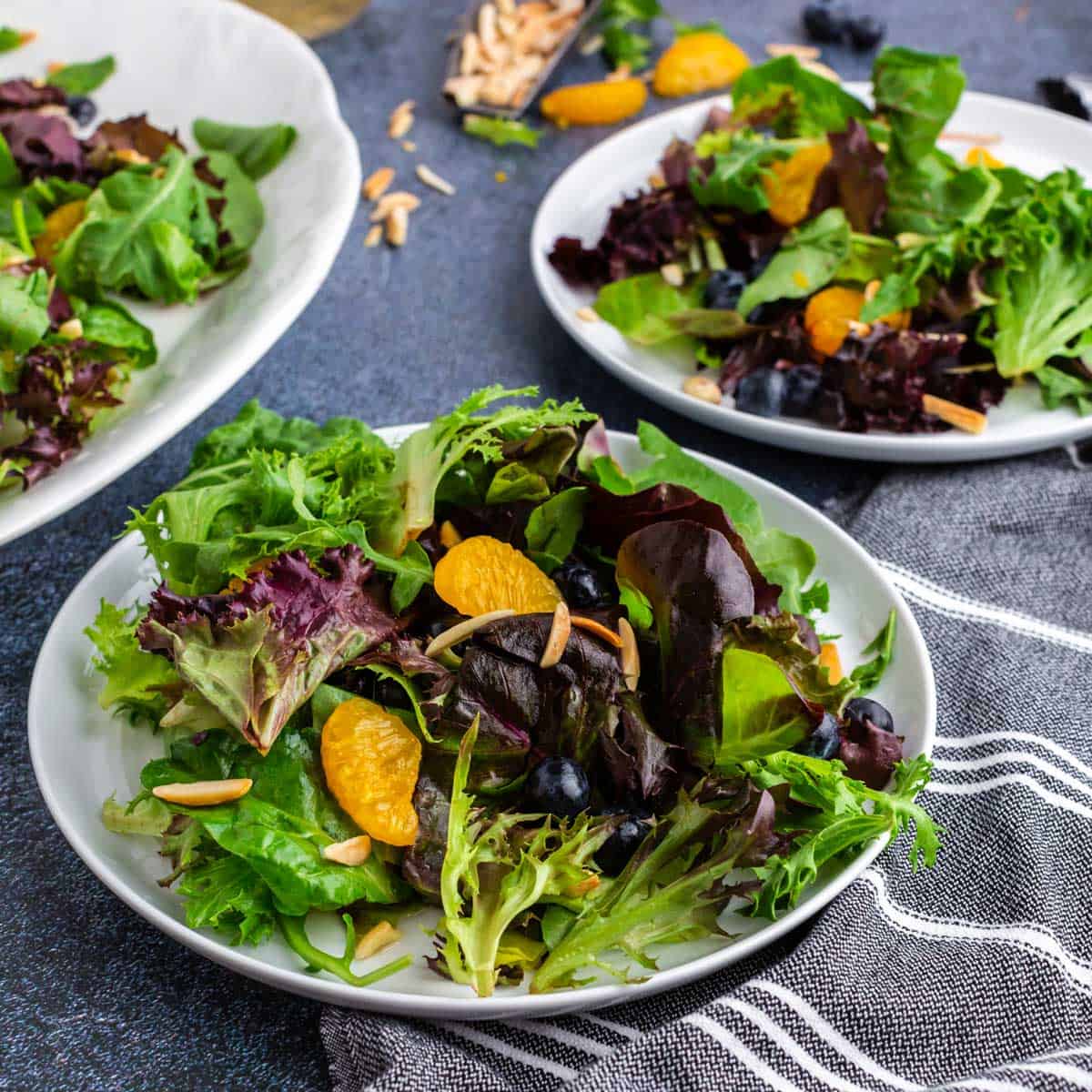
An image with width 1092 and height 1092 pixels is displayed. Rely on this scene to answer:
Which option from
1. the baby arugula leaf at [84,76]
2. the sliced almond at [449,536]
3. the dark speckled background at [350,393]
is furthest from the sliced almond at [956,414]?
the baby arugula leaf at [84,76]

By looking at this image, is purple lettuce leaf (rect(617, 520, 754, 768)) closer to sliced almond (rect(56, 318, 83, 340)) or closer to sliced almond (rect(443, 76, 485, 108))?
sliced almond (rect(56, 318, 83, 340))

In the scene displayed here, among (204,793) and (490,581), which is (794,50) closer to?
(490,581)

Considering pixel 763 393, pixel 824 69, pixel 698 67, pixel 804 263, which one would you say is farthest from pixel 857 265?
pixel 698 67

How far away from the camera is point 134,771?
120 centimetres

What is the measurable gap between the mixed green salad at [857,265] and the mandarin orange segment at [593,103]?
0.37 metres

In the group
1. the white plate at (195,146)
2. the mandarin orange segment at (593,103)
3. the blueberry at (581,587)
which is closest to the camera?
the blueberry at (581,587)

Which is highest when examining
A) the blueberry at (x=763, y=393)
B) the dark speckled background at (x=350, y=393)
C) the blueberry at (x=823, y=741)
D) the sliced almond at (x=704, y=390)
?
the blueberry at (x=823, y=741)

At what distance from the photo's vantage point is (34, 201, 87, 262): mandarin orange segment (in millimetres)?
1772

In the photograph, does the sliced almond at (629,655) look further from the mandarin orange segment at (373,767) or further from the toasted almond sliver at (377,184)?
the toasted almond sliver at (377,184)

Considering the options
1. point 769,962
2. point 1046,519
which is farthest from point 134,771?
point 1046,519

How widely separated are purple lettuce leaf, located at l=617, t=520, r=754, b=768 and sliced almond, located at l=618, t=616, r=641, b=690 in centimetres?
2

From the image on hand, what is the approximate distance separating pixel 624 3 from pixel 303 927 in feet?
7.00

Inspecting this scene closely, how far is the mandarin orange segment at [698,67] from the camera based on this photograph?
2.48 meters

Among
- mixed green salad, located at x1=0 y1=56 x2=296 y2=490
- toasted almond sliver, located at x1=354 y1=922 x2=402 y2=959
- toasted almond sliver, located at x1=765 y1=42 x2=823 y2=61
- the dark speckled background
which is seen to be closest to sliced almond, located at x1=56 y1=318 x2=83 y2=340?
mixed green salad, located at x1=0 y1=56 x2=296 y2=490
